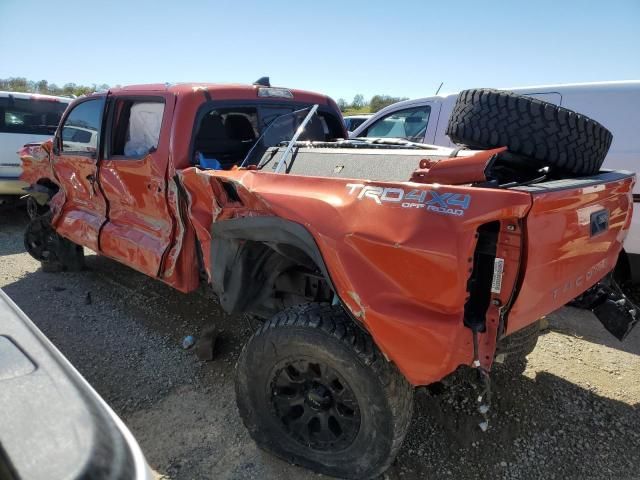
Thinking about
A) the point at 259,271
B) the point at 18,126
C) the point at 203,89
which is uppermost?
the point at 203,89

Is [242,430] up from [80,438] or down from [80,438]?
down

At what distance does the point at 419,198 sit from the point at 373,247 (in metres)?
0.26

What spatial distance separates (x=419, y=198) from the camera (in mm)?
1782

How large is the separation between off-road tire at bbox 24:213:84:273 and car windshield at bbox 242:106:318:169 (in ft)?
9.29

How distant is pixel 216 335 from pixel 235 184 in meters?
1.49

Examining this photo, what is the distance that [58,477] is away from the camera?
93cm

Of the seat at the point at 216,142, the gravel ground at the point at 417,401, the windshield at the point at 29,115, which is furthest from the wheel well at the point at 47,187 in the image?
the windshield at the point at 29,115

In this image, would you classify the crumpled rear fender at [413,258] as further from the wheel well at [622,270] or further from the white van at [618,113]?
the wheel well at [622,270]

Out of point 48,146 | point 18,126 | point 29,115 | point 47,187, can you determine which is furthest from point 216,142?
point 29,115

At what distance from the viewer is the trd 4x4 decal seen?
5.54ft

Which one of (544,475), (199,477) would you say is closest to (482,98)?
(544,475)

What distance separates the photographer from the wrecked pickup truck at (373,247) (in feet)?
5.79

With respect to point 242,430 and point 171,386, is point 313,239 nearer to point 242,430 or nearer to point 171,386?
point 242,430

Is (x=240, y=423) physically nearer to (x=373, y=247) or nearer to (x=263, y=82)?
(x=373, y=247)
